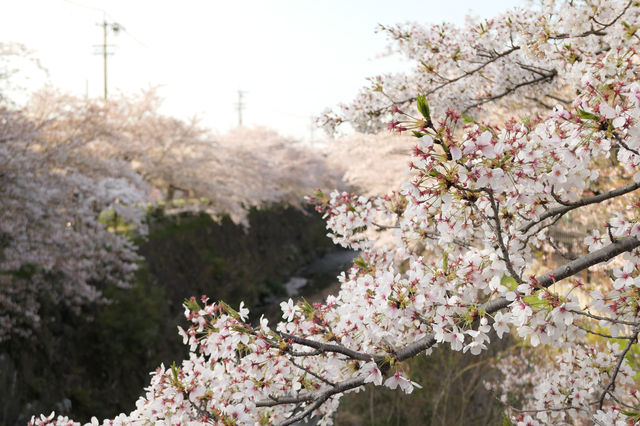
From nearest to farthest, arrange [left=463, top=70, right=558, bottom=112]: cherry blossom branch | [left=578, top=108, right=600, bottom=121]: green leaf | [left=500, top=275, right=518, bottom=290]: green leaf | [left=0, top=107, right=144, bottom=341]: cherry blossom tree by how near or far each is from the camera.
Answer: [left=578, top=108, right=600, bottom=121]: green leaf, [left=500, top=275, right=518, bottom=290]: green leaf, [left=463, top=70, right=558, bottom=112]: cherry blossom branch, [left=0, top=107, right=144, bottom=341]: cherry blossom tree

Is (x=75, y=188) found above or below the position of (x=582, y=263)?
above

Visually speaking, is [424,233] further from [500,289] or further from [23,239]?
[23,239]

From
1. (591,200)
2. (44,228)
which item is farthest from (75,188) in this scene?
(591,200)

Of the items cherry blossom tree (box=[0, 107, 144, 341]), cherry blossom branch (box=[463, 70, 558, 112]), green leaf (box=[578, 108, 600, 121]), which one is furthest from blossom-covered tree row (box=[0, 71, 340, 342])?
green leaf (box=[578, 108, 600, 121])

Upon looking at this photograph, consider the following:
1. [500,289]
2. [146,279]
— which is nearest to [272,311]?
[146,279]

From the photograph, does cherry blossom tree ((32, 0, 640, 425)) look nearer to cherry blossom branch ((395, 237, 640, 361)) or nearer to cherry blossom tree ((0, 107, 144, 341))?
cherry blossom branch ((395, 237, 640, 361))

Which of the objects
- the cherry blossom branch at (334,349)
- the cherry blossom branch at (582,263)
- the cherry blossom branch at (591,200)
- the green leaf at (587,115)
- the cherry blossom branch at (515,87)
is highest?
the cherry blossom branch at (515,87)

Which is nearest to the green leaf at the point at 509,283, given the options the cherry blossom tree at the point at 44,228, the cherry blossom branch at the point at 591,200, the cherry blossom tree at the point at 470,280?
the cherry blossom tree at the point at 470,280

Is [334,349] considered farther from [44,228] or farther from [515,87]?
[44,228]

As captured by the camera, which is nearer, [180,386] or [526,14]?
[180,386]

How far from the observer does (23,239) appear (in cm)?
656

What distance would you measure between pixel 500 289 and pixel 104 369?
7.96 m

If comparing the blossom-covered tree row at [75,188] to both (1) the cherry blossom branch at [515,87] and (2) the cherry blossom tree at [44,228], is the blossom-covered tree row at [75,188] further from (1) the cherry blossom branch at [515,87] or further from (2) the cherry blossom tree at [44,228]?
(1) the cherry blossom branch at [515,87]

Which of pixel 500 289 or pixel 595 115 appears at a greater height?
pixel 595 115
